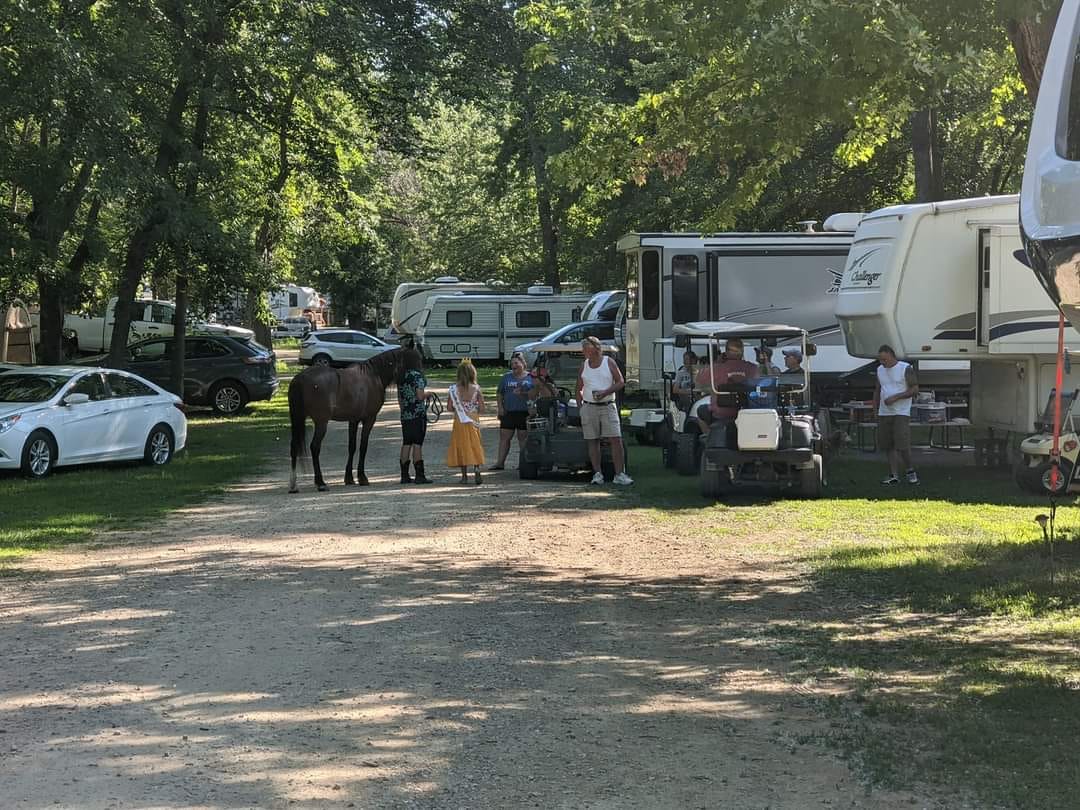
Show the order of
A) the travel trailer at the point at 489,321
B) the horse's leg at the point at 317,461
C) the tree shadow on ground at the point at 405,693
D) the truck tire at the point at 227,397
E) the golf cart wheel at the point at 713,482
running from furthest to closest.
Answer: the travel trailer at the point at 489,321, the truck tire at the point at 227,397, the horse's leg at the point at 317,461, the golf cart wheel at the point at 713,482, the tree shadow on ground at the point at 405,693

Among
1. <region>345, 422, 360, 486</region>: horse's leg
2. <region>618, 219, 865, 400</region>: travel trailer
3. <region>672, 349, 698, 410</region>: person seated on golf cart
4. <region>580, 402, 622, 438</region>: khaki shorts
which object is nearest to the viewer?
<region>580, 402, 622, 438</region>: khaki shorts

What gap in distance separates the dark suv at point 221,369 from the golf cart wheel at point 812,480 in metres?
18.3

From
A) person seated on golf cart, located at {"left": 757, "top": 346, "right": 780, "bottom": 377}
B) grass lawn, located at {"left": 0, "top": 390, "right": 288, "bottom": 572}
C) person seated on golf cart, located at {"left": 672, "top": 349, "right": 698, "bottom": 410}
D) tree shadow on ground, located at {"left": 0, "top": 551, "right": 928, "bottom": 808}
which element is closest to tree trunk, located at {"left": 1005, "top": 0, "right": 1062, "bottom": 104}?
tree shadow on ground, located at {"left": 0, "top": 551, "right": 928, "bottom": 808}

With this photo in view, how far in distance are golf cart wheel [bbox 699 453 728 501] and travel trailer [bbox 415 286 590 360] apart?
1308 inches

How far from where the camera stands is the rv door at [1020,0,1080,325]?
4.55 m

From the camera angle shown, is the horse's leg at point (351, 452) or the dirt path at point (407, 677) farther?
the horse's leg at point (351, 452)

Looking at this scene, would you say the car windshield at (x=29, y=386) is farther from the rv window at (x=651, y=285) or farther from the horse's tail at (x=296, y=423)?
the rv window at (x=651, y=285)

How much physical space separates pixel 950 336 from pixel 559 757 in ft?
41.7

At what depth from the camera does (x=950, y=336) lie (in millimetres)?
17250

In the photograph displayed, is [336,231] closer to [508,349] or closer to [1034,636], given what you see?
[508,349]

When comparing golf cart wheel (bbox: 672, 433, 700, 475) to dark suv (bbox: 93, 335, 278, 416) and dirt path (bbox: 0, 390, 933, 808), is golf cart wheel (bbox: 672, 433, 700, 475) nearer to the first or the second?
dirt path (bbox: 0, 390, 933, 808)

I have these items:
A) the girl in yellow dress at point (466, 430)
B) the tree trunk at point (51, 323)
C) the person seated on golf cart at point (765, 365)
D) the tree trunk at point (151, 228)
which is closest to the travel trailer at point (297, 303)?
the tree trunk at point (51, 323)

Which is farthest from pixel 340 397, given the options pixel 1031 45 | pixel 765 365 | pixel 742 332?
pixel 1031 45

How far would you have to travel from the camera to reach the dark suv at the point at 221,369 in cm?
3033
